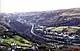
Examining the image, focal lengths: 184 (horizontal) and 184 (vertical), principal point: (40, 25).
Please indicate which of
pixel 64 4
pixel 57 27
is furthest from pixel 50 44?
pixel 64 4

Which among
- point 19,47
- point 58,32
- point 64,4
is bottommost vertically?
point 19,47

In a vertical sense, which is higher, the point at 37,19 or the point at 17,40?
the point at 37,19

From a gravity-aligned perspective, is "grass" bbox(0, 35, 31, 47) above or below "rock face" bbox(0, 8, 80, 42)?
below

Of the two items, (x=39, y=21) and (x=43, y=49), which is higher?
(x=39, y=21)

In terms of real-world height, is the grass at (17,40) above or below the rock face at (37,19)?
below

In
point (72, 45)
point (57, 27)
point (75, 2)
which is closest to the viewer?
point (72, 45)

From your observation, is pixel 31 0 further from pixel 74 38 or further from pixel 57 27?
pixel 74 38

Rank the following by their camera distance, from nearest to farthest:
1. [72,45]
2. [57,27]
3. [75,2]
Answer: [72,45] → [57,27] → [75,2]

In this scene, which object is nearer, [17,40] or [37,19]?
[17,40]
